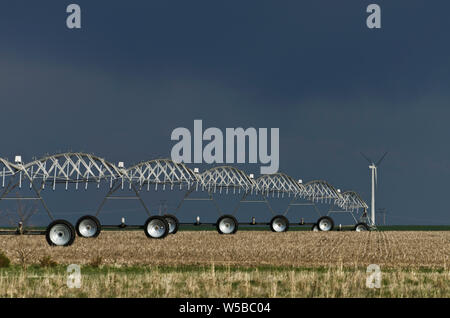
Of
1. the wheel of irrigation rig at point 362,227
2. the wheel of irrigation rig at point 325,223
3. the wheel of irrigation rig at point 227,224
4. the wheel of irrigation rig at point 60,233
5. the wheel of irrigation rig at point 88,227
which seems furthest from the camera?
the wheel of irrigation rig at point 362,227

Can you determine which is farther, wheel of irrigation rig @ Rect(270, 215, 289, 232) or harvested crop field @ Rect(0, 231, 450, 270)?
wheel of irrigation rig @ Rect(270, 215, 289, 232)

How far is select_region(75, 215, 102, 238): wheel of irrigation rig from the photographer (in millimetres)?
37656

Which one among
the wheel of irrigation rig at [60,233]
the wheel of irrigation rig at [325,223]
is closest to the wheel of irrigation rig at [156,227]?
the wheel of irrigation rig at [60,233]

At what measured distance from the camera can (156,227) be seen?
1577 inches

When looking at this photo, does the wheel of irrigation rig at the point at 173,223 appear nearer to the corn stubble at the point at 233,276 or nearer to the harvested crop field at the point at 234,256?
the harvested crop field at the point at 234,256

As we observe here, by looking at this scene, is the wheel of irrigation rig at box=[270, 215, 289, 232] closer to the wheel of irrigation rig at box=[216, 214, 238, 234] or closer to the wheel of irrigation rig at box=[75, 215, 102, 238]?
the wheel of irrigation rig at box=[216, 214, 238, 234]

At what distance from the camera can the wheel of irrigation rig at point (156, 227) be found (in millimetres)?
39653

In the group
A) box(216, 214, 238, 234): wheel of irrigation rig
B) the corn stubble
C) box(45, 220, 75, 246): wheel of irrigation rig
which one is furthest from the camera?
box(216, 214, 238, 234): wheel of irrigation rig

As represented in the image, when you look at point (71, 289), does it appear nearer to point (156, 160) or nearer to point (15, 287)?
point (15, 287)

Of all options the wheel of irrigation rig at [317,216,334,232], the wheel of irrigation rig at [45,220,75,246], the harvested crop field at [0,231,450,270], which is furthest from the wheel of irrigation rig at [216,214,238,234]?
the wheel of irrigation rig at [317,216,334,232]

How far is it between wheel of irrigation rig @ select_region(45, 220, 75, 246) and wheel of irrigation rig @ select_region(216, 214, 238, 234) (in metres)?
17.2

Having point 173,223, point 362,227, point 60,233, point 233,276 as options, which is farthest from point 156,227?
point 362,227

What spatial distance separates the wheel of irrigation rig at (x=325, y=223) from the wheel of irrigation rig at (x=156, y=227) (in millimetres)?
27940
